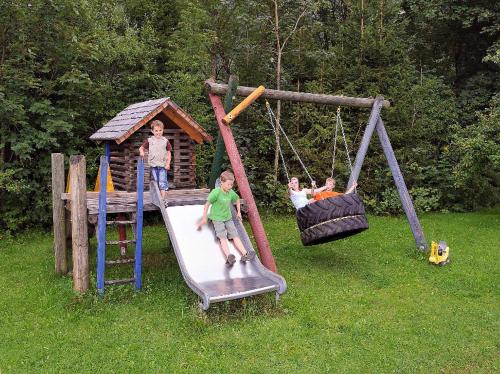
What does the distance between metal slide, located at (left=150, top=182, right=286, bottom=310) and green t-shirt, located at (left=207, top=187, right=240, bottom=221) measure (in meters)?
0.32

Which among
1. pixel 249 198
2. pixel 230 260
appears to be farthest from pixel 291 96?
pixel 230 260

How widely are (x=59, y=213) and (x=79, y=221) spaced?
1.83 metres

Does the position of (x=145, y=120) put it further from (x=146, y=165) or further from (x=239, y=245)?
(x=239, y=245)

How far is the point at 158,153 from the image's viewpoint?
886cm

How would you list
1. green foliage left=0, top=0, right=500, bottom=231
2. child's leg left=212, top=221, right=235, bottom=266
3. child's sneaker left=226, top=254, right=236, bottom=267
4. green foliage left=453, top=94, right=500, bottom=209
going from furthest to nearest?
1. green foliage left=453, top=94, right=500, bottom=209
2. green foliage left=0, top=0, right=500, bottom=231
3. child's leg left=212, top=221, right=235, bottom=266
4. child's sneaker left=226, top=254, right=236, bottom=267

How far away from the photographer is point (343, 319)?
23.3 feet

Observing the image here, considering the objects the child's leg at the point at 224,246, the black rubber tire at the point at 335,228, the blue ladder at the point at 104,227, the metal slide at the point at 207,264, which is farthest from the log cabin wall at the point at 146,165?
the black rubber tire at the point at 335,228

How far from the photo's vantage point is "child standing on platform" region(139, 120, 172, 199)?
887 centimetres

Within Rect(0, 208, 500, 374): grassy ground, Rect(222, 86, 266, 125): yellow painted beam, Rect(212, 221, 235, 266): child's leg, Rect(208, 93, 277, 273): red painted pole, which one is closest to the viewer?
Rect(0, 208, 500, 374): grassy ground

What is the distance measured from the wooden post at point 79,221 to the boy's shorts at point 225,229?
1997 millimetres

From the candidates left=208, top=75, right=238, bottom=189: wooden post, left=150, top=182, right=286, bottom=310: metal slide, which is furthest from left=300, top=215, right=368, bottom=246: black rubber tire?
left=208, top=75, right=238, bottom=189: wooden post

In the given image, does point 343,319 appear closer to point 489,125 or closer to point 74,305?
point 74,305

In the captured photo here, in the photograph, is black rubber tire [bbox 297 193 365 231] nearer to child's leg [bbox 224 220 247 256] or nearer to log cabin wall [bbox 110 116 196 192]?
child's leg [bbox 224 220 247 256]

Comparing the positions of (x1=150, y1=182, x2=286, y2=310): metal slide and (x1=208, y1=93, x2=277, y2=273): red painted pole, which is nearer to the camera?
(x1=150, y1=182, x2=286, y2=310): metal slide
